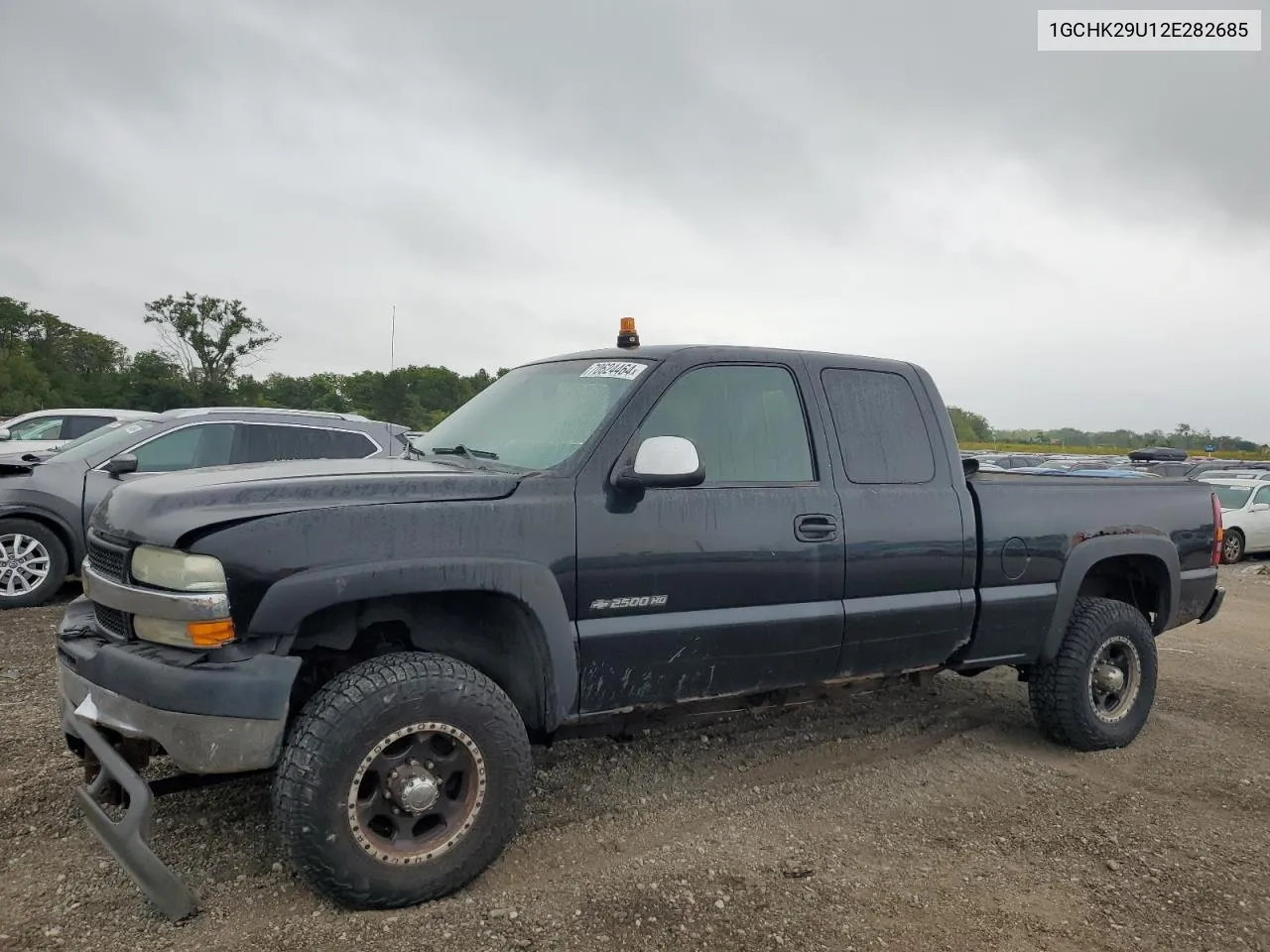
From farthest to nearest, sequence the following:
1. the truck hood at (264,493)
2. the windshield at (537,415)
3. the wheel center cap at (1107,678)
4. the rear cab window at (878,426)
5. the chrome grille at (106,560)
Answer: the wheel center cap at (1107,678), the rear cab window at (878,426), the windshield at (537,415), the chrome grille at (106,560), the truck hood at (264,493)

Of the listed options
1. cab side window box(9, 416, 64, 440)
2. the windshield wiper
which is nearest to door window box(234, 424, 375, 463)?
the windshield wiper

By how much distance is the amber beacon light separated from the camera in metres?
3.95

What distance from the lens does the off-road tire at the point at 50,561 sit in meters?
7.02

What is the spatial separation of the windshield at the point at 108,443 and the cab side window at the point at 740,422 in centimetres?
578

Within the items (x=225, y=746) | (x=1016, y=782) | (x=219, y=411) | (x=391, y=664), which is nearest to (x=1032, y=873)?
(x=1016, y=782)

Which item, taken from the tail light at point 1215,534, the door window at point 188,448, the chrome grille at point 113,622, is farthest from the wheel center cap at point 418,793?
the door window at point 188,448

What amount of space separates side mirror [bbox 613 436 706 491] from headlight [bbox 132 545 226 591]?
1355 mm

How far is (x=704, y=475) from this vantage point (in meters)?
3.24

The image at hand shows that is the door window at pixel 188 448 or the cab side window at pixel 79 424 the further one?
the cab side window at pixel 79 424

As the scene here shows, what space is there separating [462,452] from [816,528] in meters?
1.47

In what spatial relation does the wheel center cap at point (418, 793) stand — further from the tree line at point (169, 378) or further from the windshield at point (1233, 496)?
the tree line at point (169, 378)

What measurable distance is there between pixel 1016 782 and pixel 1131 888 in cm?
99

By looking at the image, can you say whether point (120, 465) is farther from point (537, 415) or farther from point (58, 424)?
point (58, 424)

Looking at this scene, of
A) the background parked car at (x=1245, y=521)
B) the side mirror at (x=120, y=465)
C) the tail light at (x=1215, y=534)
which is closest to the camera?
the tail light at (x=1215, y=534)
